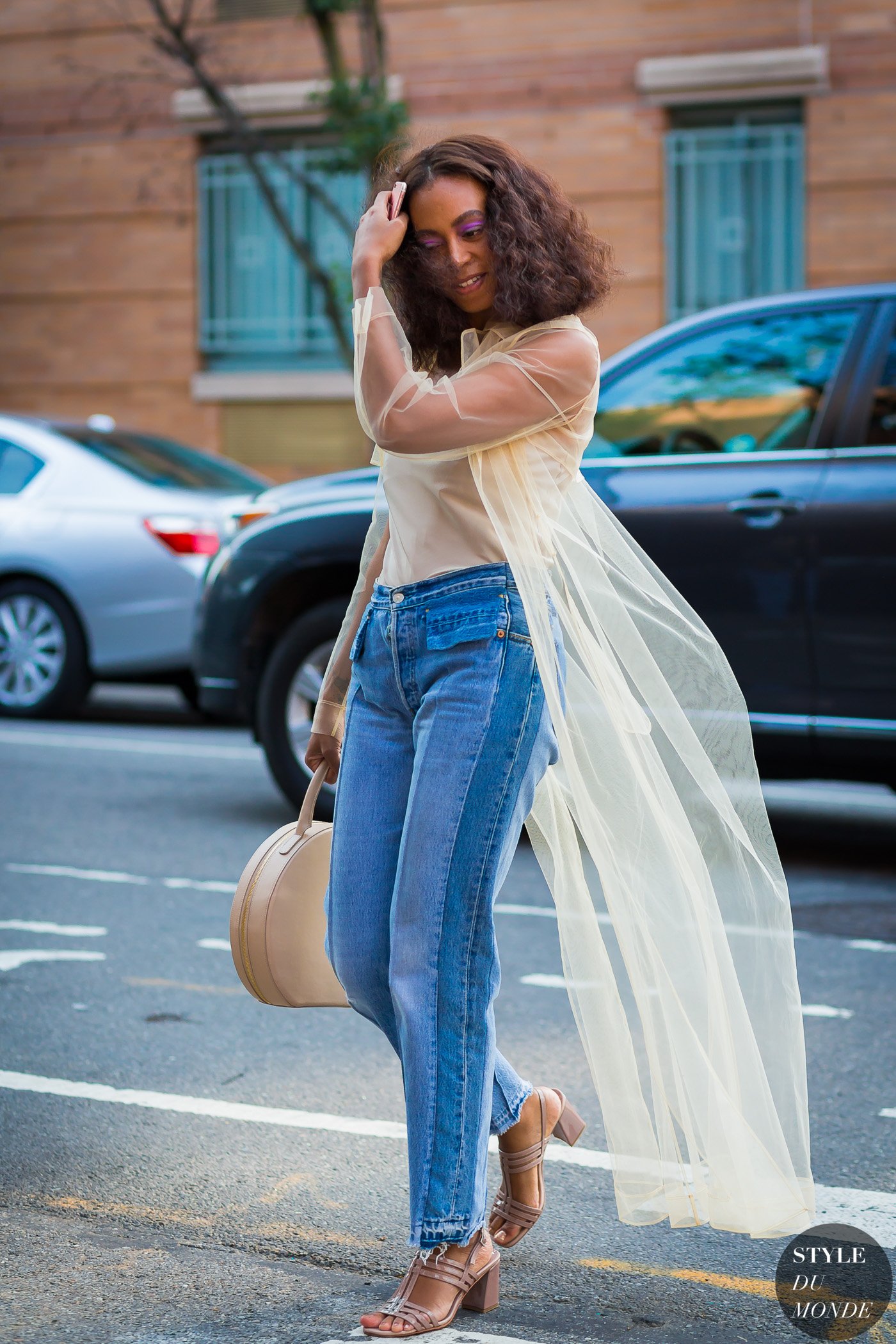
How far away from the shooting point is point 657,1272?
9.39ft

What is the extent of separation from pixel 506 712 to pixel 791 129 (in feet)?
41.2

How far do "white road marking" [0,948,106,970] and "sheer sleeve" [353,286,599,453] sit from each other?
2709mm

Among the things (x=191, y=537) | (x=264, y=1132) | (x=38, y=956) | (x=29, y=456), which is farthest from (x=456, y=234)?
(x=29, y=456)

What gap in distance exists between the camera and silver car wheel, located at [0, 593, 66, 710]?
9477mm

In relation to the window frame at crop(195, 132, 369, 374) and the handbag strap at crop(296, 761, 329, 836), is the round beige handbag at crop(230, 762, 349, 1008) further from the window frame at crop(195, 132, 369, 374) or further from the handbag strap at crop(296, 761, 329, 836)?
the window frame at crop(195, 132, 369, 374)

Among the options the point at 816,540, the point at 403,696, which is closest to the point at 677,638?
the point at 403,696

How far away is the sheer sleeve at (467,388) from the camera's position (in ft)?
8.15

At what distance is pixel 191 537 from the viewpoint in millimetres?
9078

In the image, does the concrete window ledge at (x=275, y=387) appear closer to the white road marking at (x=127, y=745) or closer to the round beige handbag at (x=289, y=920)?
the white road marking at (x=127, y=745)

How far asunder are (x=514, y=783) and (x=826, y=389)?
3.67 m

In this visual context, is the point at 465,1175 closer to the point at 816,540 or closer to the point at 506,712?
the point at 506,712

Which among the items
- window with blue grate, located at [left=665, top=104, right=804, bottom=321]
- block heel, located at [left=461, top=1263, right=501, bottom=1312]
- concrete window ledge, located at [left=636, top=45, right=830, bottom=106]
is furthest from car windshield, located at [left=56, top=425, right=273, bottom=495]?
Result: block heel, located at [left=461, top=1263, right=501, bottom=1312]

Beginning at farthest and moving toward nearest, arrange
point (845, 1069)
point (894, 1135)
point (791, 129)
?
point (791, 129) < point (845, 1069) < point (894, 1135)

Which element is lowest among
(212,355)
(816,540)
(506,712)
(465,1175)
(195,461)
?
(465,1175)
